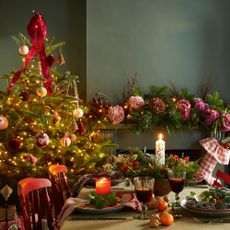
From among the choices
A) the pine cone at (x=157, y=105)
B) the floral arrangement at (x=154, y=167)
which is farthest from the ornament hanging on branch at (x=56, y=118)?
the floral arrangement at (x=154, y=167)

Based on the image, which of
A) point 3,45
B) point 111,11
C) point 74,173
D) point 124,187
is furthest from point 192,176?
point 3,45

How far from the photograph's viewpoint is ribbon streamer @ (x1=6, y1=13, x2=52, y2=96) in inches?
139

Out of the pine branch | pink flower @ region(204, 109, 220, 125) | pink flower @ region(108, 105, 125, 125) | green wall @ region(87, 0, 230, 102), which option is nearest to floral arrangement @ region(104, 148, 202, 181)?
pink flower @ region(108, 105, 125, 125)

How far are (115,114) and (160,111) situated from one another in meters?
0.49

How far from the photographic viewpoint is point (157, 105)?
423 centimetres

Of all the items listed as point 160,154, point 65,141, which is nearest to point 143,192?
point 160,154

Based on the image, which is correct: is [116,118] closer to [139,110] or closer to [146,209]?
[139,110]

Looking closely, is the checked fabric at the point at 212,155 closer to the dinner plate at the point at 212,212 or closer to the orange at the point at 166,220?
the dinner plate at the point at 212,212

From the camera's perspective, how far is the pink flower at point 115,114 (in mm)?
4242

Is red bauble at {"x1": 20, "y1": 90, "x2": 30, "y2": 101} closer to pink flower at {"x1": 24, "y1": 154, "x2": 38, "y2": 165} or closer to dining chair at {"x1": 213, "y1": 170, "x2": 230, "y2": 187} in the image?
pink flower at {"x1": 24, "y1": 154, "x2": 38, "y2": 165}

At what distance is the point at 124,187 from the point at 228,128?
237 cm

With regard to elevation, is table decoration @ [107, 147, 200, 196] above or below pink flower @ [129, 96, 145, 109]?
below

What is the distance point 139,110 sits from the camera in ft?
14.1

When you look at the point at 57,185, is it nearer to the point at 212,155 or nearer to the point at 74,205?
the point at 74,205
